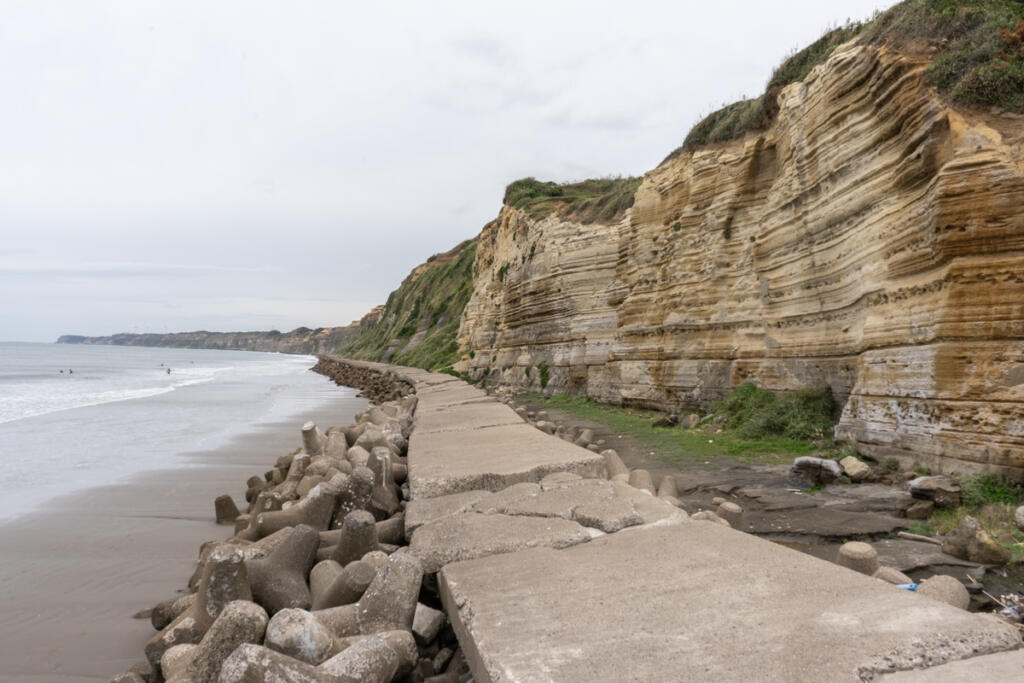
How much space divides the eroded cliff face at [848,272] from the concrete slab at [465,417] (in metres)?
4.06

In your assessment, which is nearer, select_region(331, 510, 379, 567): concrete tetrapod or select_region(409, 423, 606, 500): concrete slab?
select_region(331, 510, 379, 567): concrete tetrapod

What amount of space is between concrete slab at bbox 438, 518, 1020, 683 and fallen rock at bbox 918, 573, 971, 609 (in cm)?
59

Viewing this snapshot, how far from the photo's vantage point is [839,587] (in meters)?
2.22

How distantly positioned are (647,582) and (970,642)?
3.36 feet

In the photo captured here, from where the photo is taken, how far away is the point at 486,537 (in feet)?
9.70

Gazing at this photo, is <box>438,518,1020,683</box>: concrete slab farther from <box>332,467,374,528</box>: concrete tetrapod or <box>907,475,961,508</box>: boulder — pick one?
<box>907,475,961,508</box>: boulder

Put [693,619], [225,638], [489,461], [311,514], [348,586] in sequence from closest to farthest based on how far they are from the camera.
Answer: [693,619] < [225,638] < [348,586] < [311,514] < [489,461]

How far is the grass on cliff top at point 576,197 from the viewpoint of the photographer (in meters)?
16.9

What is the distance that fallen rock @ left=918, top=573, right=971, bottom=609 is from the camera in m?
2.56

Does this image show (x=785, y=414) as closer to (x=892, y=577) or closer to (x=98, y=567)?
(x=892, y=577)

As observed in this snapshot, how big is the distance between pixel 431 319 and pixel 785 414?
38804 millimetres

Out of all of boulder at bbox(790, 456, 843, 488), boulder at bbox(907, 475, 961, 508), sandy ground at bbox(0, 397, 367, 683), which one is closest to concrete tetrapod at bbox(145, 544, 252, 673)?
sandy ground at bbox(0, 397, 367, 683)

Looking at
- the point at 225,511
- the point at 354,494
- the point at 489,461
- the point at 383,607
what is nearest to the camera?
the point at 383,607

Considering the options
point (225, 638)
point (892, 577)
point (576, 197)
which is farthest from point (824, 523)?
point (576, 197)
